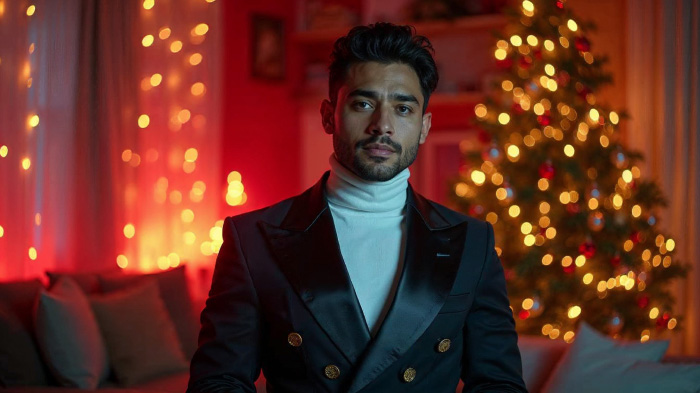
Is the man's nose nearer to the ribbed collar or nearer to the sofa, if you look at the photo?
the ribbed collar

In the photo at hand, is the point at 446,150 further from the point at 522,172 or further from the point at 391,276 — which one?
the point at 391,276

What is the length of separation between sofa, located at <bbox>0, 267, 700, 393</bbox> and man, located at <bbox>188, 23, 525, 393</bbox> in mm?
1130

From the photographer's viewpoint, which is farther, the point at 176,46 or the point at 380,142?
the point at 176,46

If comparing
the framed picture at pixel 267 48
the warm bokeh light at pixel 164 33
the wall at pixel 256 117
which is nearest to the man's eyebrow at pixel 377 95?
the warm bokeh light at pixel 164 33

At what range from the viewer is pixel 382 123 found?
5.51 feet

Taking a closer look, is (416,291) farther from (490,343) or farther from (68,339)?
(68,339)

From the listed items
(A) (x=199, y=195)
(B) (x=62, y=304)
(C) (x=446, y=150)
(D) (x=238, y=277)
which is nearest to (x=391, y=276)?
(D) (x=238, y=277)

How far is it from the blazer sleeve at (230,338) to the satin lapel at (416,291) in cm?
21

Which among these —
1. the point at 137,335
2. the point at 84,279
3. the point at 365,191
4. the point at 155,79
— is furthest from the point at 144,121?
the point at 365,191

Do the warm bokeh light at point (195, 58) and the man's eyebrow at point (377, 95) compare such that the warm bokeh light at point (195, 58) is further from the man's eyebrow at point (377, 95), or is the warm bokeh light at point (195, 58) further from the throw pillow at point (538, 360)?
the man's eyebrow at point (377, 95)

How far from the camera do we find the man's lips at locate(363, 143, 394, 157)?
1.71 metres

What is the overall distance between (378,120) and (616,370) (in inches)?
58.1

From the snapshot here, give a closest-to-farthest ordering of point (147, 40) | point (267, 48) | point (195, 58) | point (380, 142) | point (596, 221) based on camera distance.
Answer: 1. point (380, 142)
2. point (596, 221)
3. point (147, 40)
4. point (195, 58)
5. point (267, 48)

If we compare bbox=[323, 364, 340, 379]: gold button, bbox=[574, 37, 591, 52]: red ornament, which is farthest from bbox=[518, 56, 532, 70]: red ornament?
bbox=[323, 364, 340, 379]: gold button
